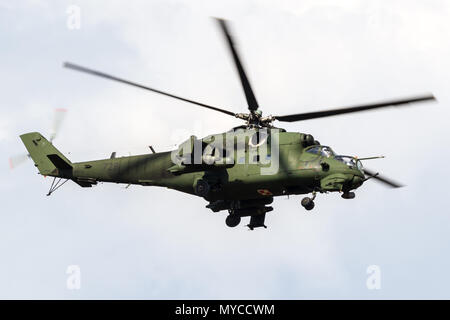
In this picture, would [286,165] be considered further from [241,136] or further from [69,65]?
[69,65]

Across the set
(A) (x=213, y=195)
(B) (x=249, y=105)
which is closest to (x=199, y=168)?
(A) (x=213, y=195)

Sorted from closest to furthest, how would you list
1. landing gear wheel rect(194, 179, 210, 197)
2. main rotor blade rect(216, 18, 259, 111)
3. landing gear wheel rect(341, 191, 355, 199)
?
main rotor blade rect(216, 18, 259, 111)
landing gear wheel rect(341, 191, 355, 199)
landing gear wheel rect(194, 179, 210, 197)

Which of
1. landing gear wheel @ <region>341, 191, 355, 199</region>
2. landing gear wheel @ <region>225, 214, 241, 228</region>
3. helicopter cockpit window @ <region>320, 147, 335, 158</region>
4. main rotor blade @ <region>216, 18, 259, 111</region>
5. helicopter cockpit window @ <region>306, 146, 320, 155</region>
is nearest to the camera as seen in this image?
main rotor blade @ <region>216, 18, 259, 111</region>

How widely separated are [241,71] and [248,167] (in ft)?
16.3

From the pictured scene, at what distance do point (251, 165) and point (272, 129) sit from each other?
1923mm

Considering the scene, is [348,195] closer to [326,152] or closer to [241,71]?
[326,152]

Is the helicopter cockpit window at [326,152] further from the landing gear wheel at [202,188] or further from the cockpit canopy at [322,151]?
the landing gear wheel at [202,188]

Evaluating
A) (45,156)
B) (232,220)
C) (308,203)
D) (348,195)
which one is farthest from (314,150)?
(45,156)

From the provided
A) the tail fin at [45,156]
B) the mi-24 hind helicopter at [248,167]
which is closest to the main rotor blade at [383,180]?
the mi-24 hind helicopter at [248,167]

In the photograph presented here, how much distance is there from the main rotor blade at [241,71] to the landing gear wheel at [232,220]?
5432mm

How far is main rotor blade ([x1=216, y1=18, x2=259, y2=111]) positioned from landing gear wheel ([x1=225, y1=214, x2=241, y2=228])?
5432 millimetres

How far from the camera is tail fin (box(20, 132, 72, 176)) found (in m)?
35.4

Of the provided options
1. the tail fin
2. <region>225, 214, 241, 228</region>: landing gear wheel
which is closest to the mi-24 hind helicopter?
<region>225, 214, 241, 228</region>: landing gear wheel

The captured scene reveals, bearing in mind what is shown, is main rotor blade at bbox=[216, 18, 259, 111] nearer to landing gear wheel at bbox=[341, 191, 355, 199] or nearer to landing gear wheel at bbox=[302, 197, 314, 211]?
landing gear wheel at bbox=[302, 197, 314, 211]
